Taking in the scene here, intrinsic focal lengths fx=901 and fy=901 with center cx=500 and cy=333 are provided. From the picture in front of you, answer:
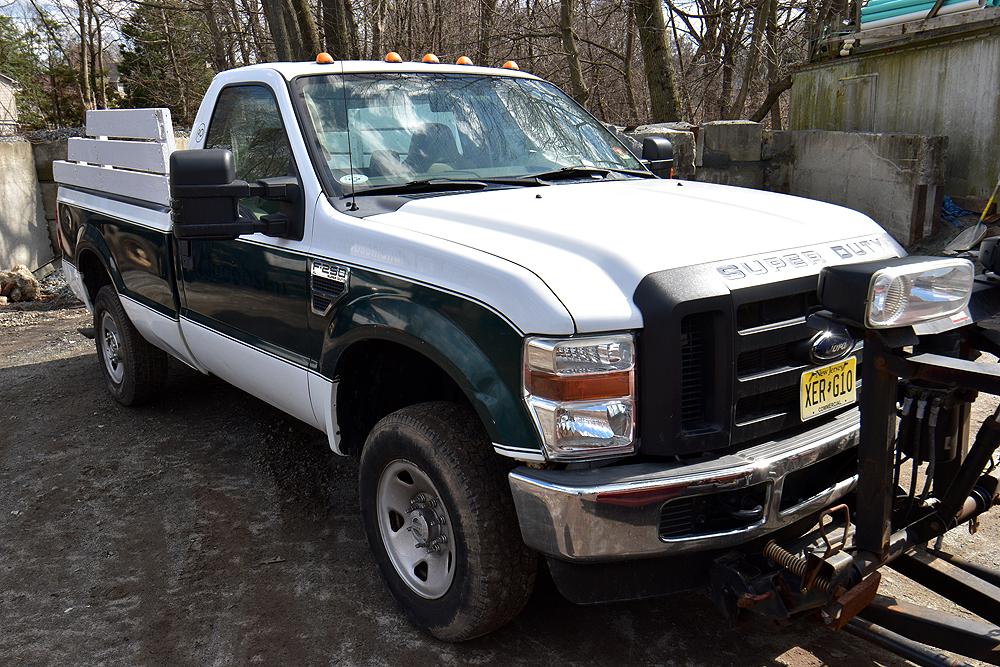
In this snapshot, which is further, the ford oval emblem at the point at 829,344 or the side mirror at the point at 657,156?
the side mirror at the point at 657,156

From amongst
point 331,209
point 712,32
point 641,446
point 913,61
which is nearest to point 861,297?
point 641,446

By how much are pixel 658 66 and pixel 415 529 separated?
1090 centimetres

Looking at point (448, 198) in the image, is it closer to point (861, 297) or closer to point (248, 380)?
point (248, 380)

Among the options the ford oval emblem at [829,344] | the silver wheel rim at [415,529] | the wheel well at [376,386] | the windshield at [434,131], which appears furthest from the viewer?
the windshield at [434,131]

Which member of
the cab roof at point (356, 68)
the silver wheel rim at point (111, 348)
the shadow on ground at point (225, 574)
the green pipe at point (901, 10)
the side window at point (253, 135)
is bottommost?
the shadow on ground at point (225, 574)

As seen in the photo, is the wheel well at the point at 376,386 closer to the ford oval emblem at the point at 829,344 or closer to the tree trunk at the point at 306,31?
the ford oval emblem at the point at 829,344

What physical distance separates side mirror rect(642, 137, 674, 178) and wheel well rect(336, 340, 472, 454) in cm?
205

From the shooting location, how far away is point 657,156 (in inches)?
195

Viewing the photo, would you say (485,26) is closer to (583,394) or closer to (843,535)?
(583,394)

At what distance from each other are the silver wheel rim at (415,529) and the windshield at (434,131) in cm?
121

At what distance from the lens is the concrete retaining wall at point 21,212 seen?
1017 cm

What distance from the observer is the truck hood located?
2.67 meters

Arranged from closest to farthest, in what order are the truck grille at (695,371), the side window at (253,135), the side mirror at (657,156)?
the truck grille at (695,371) < the side window at (253,135) < the side mirror at (657,156)

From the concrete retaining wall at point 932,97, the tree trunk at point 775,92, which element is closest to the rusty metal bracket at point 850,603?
the concrete retaining wall at point 932,97
